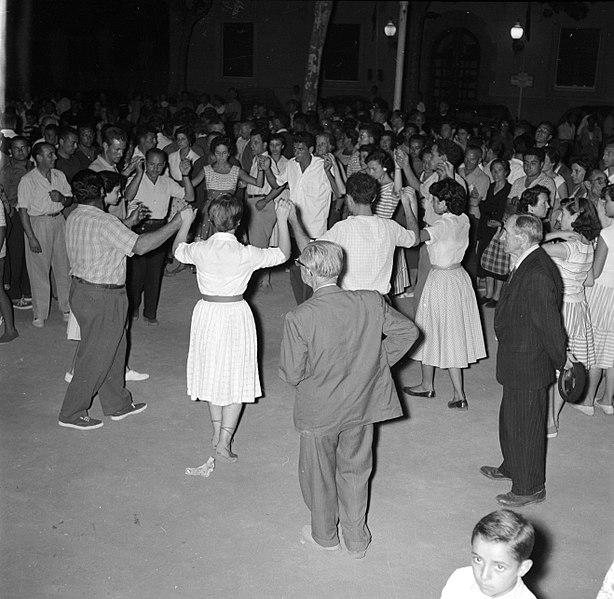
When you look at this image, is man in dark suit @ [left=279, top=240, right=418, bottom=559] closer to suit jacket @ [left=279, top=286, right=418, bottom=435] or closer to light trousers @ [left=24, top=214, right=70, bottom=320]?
suit jacket @ [left=279, top=286, right=418, bottom=435]

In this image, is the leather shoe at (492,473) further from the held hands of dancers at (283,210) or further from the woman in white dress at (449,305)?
the held hands of dancers at (283,210)

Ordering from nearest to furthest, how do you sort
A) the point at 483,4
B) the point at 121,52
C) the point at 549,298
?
1. the point at 549,298
2. the point at 483,4
3. the point at 121,52

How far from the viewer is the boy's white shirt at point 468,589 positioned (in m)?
2.66

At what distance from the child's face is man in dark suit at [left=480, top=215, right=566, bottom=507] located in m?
1.89

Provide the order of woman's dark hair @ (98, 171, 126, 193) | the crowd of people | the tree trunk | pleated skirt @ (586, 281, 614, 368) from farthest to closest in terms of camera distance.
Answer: the tree trunk, pleated skirt @ (586, 281, 614, 368), woman's dark hair @ (98, 171, 126, 193), the crowd of people

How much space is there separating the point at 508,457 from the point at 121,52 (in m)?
26.8

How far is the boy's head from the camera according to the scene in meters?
2.62

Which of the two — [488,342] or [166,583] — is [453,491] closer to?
[166,583]

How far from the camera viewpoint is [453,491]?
15.7 feet

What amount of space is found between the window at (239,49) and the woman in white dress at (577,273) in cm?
2472

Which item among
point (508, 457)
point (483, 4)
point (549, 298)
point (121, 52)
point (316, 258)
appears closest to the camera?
point (316, 258)

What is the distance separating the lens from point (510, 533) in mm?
2639

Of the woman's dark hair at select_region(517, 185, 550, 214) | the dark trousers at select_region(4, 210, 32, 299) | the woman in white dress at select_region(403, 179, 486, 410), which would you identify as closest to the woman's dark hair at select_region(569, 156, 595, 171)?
the woman's dark hair at select_region(517, 185, 550, 214)

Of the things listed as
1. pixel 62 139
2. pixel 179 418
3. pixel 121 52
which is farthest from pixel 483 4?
pixel 179 418
